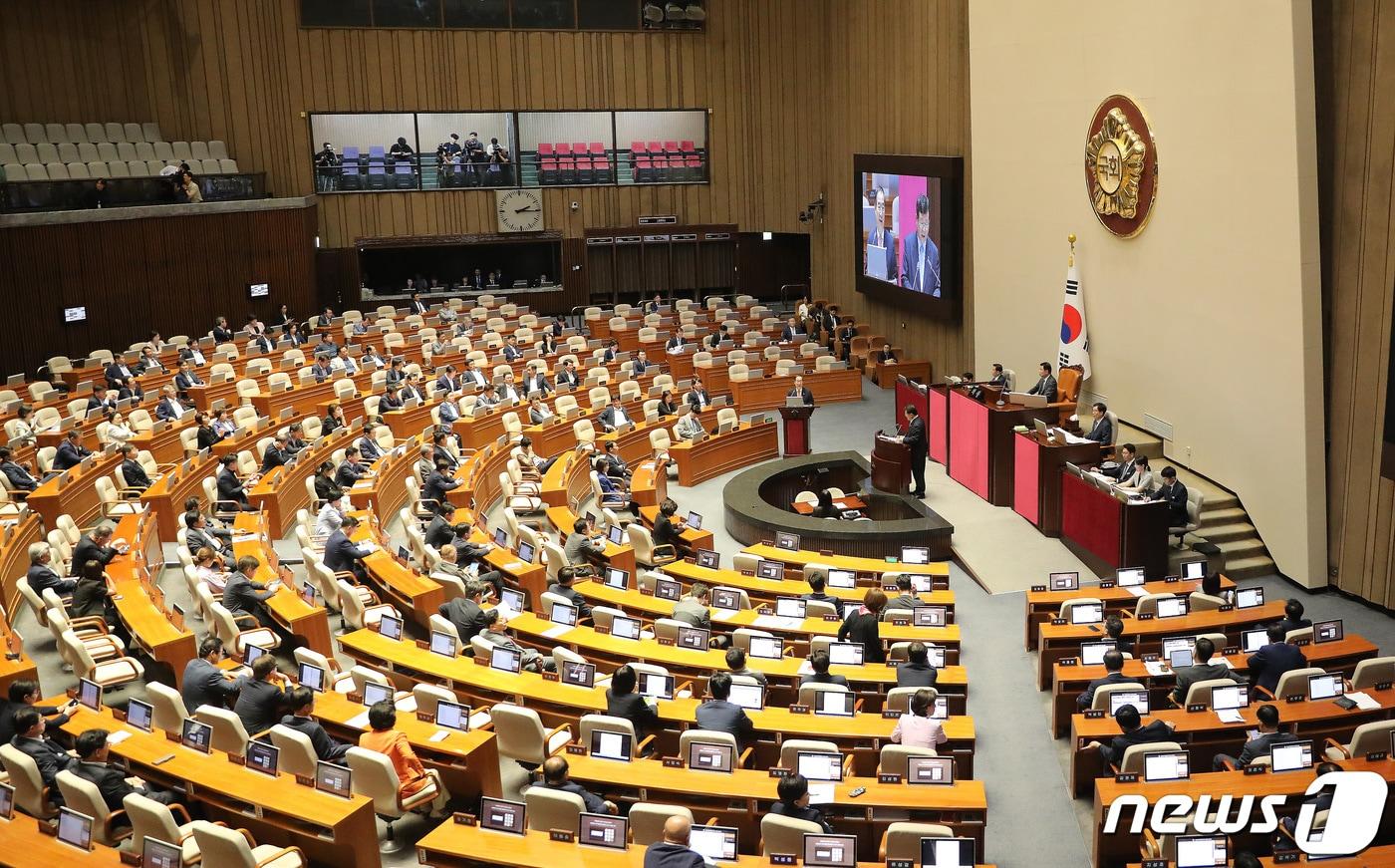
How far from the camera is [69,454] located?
46.4ft

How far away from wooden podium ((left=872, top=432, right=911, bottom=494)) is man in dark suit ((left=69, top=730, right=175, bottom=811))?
10.5 metres

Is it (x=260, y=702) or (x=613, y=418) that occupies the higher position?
(x=613, y=418)

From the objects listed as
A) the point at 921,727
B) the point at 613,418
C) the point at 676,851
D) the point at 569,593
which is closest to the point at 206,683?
the point at 569,593

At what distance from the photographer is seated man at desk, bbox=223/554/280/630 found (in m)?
10.1

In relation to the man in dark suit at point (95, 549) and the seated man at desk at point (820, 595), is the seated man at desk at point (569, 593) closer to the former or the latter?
the seated man at desk at point (820, 595)

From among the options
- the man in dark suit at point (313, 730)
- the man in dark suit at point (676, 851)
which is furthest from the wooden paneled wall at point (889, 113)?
the man in dark suit at point (676, 851)

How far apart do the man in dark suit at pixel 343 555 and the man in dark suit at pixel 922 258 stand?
42.1 ft

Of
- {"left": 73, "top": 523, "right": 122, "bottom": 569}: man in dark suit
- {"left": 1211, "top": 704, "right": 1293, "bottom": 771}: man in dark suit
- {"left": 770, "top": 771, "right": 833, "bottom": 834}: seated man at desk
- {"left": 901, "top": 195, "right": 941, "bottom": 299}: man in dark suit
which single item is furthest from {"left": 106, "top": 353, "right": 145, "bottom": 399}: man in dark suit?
{"left": 1211, "top": 704, "right": 1293, "bottom": 771}: man in dark suit

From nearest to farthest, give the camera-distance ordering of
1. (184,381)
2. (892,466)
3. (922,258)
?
(892,466) → (184,381) → (922,258)

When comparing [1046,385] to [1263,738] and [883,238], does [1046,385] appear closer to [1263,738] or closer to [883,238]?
[883,238]

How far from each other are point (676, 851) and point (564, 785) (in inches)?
45.2

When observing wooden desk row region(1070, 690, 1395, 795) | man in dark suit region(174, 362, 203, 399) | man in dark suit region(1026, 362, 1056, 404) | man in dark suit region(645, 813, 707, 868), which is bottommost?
wooden desk row region(1070, 690, 1395, 795)

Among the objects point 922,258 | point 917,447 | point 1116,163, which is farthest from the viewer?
point 922,258

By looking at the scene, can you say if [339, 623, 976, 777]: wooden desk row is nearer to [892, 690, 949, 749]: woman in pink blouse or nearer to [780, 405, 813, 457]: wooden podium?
[892, 690, 949, 749]: woman in pink blouse
